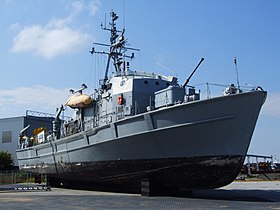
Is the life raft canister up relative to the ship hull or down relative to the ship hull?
up

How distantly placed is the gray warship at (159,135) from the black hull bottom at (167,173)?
0.12 ft

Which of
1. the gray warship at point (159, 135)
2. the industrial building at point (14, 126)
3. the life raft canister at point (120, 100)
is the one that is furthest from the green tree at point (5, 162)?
the life raft canister at point (120, 100)

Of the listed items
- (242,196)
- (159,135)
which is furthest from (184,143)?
(242,196)

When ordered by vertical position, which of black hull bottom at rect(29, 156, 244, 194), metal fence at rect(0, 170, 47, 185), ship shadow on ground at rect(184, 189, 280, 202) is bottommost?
ship shadow on ground at rect(184, 189, 280, 202)

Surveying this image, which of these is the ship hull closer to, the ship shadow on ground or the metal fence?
the ship shadow on ground

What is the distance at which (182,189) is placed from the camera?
15.4 meters

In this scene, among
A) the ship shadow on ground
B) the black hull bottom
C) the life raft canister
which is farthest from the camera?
the life raft canister

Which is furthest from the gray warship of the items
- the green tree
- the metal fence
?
the green tree

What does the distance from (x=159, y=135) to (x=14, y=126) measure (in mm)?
45216

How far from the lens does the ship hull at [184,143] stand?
1366 centimetres

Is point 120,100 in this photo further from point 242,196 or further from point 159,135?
point 242,196

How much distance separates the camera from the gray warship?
13.7m

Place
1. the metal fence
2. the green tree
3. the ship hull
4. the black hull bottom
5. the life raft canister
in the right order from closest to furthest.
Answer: the ship hull, the black hull bottom, the life raft canister, the metal fence, the green tree

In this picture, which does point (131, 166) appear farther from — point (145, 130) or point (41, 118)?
point (41, 118)
